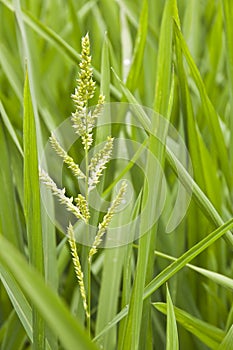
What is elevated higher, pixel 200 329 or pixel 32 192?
pixel 32 192

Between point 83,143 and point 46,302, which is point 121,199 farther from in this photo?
point 46,302

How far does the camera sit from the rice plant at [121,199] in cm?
43

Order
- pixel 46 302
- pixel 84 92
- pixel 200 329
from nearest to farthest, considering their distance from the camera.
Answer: pixel 46 302, pixel 84 92, pixel 200 329

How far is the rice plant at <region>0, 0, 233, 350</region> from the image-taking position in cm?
43

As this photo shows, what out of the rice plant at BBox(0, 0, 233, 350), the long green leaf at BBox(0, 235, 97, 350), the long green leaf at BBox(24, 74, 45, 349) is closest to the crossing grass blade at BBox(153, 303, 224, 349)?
the rice plant at BBox(0, 0, 233, 350)

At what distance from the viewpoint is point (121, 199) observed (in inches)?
16.2

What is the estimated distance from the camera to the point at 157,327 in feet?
2.01

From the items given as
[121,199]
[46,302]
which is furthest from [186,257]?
[46,302]

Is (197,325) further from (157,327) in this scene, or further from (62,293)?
(62,293)

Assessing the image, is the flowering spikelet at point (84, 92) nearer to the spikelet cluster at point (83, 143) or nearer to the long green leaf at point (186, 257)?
the spikelet cluster at point (83, 143)

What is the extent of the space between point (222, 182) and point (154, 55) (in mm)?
255

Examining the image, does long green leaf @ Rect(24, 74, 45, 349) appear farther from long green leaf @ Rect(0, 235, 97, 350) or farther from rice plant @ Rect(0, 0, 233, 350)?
long green leaf @ Rect(0, 235, 97, 350)

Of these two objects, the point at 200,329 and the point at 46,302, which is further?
the point at 200,329

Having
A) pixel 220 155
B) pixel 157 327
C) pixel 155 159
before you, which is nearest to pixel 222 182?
pixel 220 155
